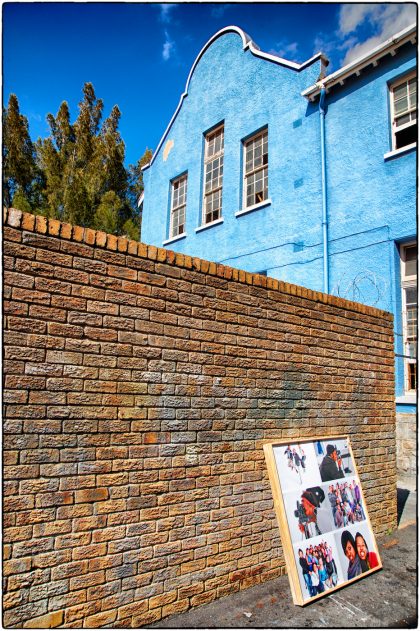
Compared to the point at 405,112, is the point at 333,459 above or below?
below

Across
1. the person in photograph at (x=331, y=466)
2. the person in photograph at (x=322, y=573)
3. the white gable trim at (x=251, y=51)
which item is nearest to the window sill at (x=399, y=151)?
the white gable trim at (x=251, y=51)

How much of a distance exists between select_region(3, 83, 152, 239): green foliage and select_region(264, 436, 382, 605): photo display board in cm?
1155

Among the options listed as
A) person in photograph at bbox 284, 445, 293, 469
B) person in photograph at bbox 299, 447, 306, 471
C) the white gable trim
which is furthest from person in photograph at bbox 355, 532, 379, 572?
the white gable trim

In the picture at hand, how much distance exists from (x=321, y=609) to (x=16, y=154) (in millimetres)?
18065

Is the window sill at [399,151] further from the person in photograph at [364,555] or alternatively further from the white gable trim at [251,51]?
the person in photograph at [364,555]

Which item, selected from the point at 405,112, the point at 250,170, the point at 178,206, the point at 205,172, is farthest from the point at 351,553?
the point at 178,206

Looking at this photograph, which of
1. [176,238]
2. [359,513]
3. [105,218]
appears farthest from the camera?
[105,218]

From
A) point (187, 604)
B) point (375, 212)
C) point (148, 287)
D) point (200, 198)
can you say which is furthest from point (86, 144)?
point (187, 604)

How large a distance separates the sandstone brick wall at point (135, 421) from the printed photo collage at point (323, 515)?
23 cm

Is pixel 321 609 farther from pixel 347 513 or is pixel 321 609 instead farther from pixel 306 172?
pixel 306 172

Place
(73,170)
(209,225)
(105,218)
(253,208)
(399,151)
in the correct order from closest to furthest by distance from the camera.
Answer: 1. (399,151)
2. (253,208)
3. (209,225)
4. (105,218)
5. (73,170)

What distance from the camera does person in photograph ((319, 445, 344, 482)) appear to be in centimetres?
432

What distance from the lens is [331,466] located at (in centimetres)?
444

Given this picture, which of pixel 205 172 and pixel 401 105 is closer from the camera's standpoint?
pixel 401 105
